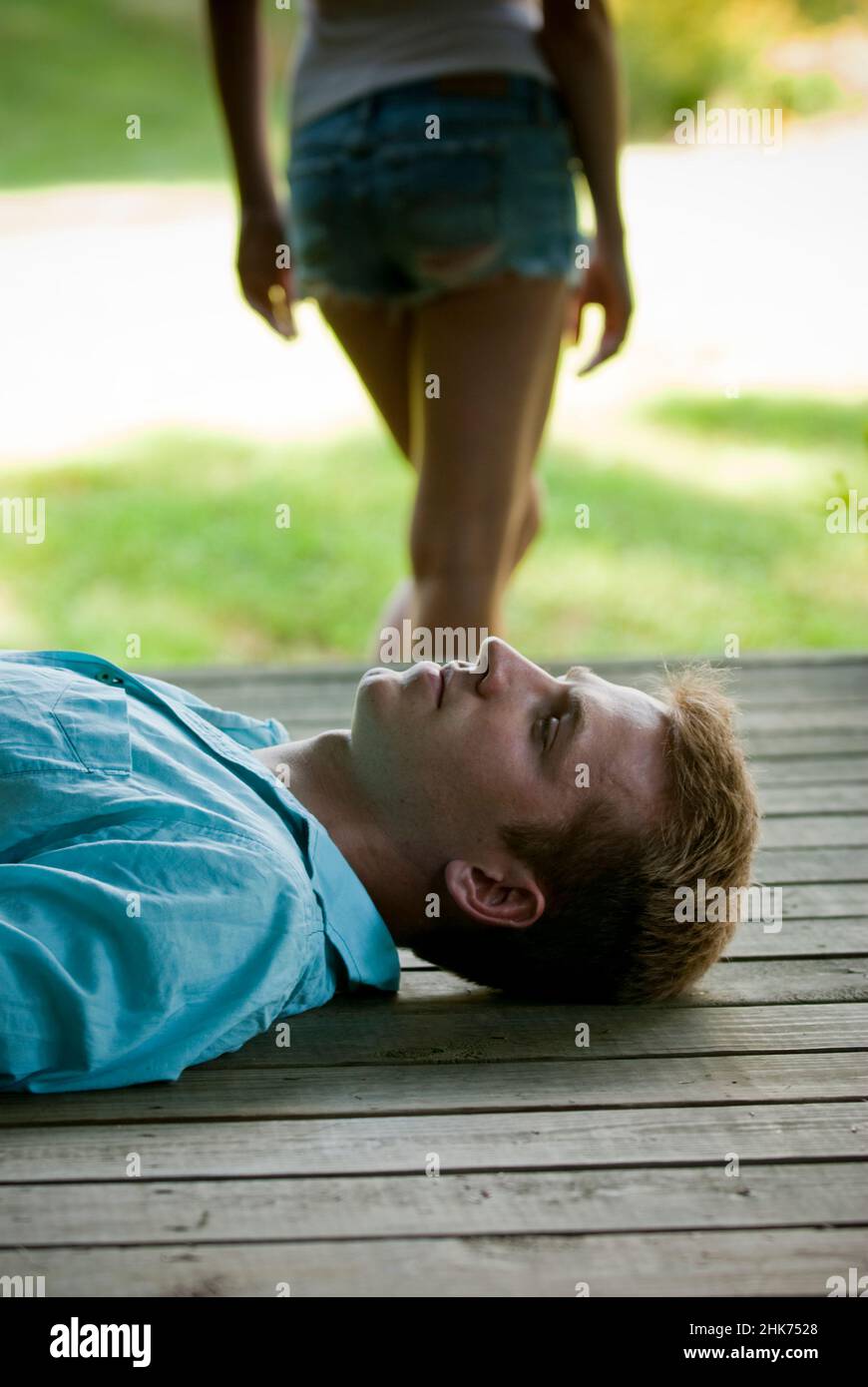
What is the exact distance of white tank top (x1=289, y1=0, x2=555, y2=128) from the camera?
8.18 ft

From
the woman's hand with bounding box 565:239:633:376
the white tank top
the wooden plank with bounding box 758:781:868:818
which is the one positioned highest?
the white tank top

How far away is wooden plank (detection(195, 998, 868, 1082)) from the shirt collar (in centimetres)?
6

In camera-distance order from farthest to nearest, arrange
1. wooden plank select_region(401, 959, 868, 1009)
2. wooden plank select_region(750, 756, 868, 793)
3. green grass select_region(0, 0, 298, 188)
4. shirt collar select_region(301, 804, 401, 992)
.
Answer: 1. green grass select_region(0, 0, 298, 188)
2. wooden plank select_region(750, 756, 868, 793)
3. wooden plank select_region(401, 959, 868, 1009)
4. shirt collar select_region(301, 804, 401, 992)

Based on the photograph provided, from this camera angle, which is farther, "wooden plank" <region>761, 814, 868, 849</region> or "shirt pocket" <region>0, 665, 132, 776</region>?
"wooden plank" <region>761, 814, 868, 849</region>

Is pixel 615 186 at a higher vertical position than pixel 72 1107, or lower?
higher

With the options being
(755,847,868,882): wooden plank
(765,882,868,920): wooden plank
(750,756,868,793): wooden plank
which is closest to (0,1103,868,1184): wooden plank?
(765,882,868,920): wooden plank

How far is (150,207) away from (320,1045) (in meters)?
9.49

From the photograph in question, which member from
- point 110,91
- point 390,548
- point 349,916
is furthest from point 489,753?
point 110,91

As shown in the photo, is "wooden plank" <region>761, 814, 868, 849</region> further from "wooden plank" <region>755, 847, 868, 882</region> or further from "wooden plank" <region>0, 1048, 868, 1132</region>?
"wooden plank" <region>0, 1048, 868, 1132</region>

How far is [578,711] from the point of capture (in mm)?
1857

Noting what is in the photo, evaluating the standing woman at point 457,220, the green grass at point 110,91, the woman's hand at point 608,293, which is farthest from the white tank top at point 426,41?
the green grass at point 110,91

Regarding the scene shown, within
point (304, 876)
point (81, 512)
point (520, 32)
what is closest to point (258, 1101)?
point (304, 876)
